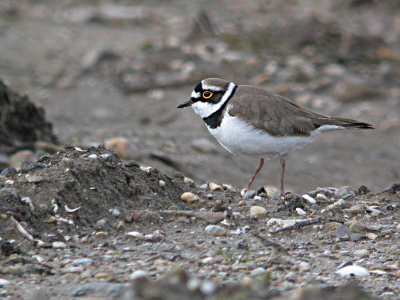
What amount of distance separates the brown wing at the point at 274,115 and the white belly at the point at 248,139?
0.06 meters

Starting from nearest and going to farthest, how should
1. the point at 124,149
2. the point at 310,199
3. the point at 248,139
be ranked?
the point at 310,199, the point at 248,139, the point at 124,149

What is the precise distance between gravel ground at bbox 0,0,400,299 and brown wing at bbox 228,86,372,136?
0.64m

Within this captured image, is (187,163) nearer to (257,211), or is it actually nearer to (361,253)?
(257,211)

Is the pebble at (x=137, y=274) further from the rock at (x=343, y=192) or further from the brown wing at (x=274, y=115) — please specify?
the rock at (x=343, y=192)

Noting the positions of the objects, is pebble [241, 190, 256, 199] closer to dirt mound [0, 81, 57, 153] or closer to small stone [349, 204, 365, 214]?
small stone [349, 204, 365, 214]

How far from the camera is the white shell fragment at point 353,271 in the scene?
12.6 ft

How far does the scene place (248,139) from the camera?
18.1 ft

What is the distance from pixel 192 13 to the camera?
1711 centimetres

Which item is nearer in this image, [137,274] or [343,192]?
[137,274]

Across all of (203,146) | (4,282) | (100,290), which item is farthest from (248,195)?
(203,146)

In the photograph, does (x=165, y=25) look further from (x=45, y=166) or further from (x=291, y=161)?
(x=45, y=166)

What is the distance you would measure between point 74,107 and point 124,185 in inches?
259

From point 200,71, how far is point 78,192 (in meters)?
8.14

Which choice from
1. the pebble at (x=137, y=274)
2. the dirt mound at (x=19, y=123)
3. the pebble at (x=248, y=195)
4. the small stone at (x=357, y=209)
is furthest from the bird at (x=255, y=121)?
the dirt mound at (x=19, y=123)
